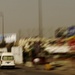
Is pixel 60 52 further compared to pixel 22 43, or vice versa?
pixel 22 43

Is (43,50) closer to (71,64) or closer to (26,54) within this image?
(26,54)

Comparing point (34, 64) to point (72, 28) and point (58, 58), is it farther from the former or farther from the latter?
point (72, 28)

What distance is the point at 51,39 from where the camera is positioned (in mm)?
75250

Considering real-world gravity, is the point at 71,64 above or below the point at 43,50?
below

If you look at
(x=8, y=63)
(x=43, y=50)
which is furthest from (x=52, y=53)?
(x=8, y=63)

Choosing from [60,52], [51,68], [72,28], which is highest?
[72,28]

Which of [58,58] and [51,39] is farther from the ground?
[51,39]

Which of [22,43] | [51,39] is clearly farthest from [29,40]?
[51,39]

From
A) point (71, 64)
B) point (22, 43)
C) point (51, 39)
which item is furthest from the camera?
point (22, 43)

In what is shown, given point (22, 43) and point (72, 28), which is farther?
point (22, 43)

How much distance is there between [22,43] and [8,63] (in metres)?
34.5

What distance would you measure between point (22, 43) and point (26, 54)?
16.6m

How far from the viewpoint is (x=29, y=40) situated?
82875mm

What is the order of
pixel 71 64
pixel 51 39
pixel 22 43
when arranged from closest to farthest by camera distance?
pixel 71 64, pixel 51 39, pixel 22 43
